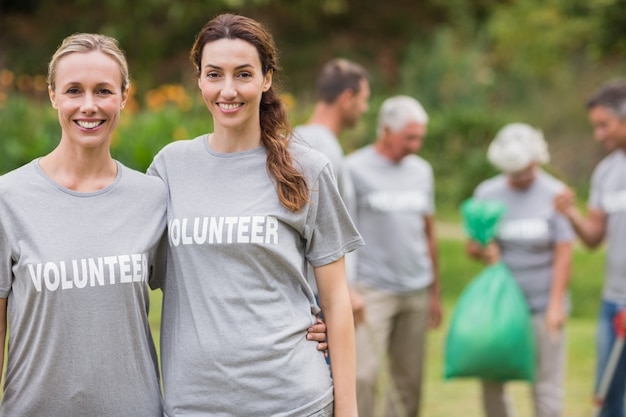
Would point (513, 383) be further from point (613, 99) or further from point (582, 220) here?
point (613, 99)

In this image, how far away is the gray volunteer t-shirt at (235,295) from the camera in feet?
9.65

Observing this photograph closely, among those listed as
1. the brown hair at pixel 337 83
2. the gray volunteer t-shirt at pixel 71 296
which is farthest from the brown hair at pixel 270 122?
the brown hair at pixel 337 83

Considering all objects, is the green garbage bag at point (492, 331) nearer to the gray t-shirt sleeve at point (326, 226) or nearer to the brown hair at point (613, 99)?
the brown hair at point (613, 99)

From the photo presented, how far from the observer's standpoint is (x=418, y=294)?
651 centimetres

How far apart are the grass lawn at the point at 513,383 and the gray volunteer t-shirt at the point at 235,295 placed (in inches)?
175

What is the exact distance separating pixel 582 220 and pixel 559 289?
439 mm

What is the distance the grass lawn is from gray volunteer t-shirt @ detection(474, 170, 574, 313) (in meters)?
1.42

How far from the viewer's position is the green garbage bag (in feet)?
19.1

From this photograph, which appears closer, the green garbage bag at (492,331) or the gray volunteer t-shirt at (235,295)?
the gray volunteer t-shirt at (235,295)

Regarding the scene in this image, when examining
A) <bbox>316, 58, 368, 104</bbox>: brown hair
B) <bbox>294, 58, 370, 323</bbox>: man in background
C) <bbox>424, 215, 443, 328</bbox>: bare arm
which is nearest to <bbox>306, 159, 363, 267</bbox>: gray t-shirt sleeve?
<bbox>294, 58, 370, 323</bbox>: man in background

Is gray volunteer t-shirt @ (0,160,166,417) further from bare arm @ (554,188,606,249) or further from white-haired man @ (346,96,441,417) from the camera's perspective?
bare arm @ (554,188,606,249)

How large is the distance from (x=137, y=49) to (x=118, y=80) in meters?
20.1

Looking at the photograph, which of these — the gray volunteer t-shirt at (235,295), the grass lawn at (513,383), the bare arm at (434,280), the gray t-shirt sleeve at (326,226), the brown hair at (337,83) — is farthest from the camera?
the grass lawn at (513,383)

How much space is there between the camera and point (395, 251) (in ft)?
20.9
